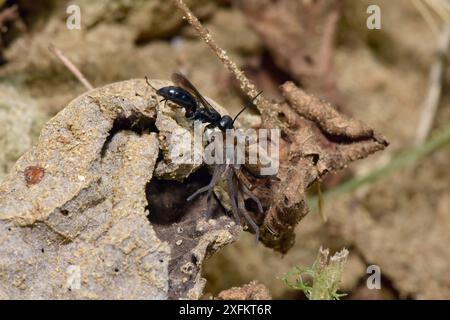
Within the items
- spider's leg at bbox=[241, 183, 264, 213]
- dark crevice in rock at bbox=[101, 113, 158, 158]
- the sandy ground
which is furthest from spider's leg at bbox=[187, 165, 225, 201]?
the sandy ground

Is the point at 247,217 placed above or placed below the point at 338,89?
below

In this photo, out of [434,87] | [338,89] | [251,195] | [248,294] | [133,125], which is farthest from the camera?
[434,87]

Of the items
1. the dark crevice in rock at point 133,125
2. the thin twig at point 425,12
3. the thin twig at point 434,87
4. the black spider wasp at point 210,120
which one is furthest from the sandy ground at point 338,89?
the black spider wasp at point 210,120

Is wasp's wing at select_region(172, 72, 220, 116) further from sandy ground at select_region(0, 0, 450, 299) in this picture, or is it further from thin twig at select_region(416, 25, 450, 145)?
thin twig at select_region(416, 25, 450, 145)

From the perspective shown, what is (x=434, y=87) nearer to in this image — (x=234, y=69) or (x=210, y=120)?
(x=234, y=69)

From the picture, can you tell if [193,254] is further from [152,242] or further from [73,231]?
[73,231]

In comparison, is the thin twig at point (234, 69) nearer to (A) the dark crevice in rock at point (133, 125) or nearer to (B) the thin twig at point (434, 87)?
(A) the dark crevice in rock at point (133, 125)

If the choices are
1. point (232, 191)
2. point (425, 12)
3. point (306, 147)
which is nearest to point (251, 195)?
point (232, 191)
